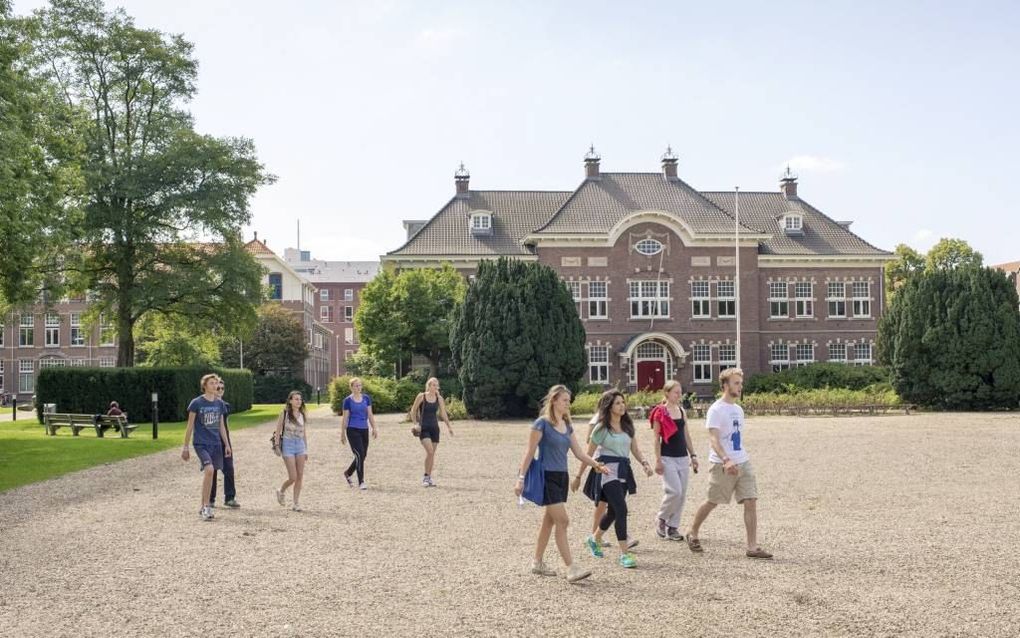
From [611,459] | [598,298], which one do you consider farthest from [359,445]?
[598,298]

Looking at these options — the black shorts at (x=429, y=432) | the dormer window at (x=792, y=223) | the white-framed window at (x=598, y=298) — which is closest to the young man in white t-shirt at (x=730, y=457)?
the black shorts at (x=429, y=432)

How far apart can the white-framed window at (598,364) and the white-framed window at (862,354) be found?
1428cm

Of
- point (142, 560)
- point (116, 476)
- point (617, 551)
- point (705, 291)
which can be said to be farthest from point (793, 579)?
point (705, 291)

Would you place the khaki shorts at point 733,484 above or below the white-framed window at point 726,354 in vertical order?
below

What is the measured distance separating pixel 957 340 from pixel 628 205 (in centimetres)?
2142

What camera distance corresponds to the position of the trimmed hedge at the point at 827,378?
49.1 metres

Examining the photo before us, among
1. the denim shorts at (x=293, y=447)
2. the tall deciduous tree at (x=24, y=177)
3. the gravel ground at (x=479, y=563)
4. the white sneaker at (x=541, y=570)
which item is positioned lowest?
the gravel ground at (x=479, y=563)

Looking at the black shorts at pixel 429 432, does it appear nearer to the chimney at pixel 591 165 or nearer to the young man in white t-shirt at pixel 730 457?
the young man in white t-shirt at pixel 730 457

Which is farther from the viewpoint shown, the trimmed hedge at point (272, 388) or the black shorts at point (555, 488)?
the trimmed hedge at point (272, 388)

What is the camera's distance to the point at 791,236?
192ft

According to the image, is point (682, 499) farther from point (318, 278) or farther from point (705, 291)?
point (318, 278)

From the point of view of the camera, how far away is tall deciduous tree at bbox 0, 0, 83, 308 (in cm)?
2459

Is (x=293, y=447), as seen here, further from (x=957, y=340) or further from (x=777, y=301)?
(x=777, y=301)

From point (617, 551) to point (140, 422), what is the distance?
3312 cm
